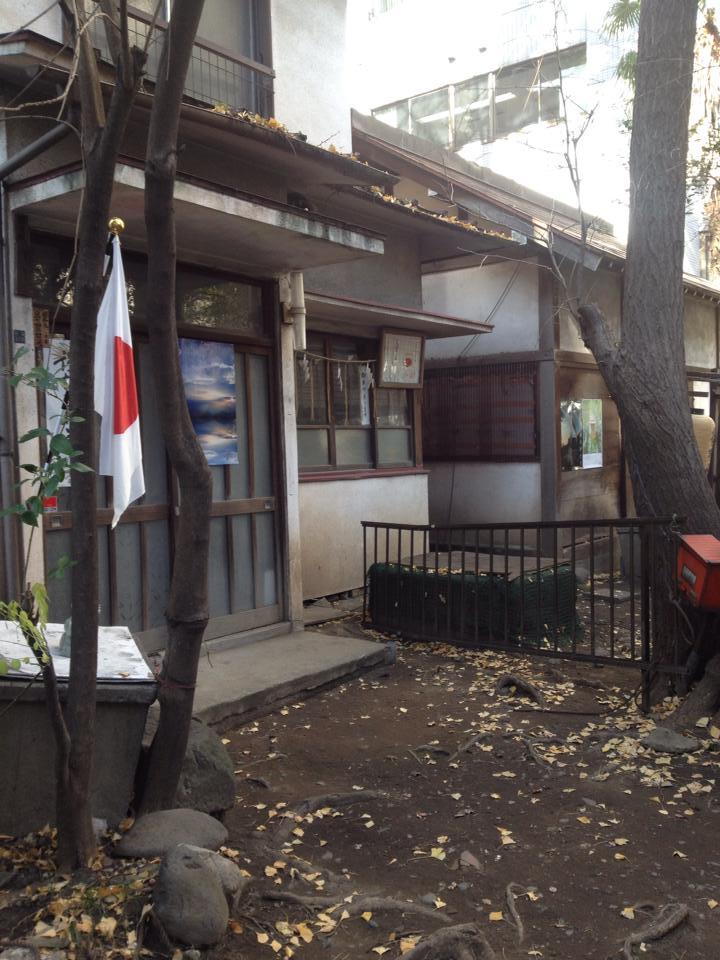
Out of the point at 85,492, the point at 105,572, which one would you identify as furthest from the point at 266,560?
the point at 85,492

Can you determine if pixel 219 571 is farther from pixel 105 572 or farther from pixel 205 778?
pixel 205 778

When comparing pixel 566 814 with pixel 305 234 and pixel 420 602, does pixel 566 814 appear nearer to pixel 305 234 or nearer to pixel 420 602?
pixel 420 602

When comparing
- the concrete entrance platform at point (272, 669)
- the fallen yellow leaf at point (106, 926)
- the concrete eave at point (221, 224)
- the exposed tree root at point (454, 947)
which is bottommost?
the exposed tree root at point (454, 947)

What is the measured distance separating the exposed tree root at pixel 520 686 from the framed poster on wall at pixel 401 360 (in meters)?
5.12

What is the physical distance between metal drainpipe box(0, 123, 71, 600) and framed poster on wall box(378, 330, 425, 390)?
5.72 m

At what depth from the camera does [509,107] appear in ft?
68.7

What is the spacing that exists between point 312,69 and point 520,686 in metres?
6.75

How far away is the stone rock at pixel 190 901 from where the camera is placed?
3113 mm

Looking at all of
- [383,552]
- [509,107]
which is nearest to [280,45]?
[383,552]

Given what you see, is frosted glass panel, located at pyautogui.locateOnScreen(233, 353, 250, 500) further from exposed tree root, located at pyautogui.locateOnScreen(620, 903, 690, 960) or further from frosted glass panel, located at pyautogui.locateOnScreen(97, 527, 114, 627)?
exposed tree root, located at pyautogui.locateOnScreen(620, 903, 690, 960)

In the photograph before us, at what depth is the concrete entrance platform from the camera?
590 cm

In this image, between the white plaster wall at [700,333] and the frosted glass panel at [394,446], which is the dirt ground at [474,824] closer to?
the frosted glass panel at [394,446]

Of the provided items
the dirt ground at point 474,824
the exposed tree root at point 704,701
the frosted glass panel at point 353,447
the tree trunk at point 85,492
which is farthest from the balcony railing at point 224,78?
the exposed tree root at point 704,701

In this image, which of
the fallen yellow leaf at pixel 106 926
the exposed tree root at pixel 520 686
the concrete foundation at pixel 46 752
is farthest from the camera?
the exposed tree root at pixel 520 686
